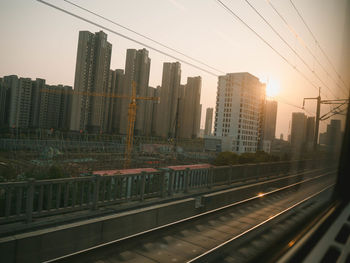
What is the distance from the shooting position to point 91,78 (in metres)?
36.6

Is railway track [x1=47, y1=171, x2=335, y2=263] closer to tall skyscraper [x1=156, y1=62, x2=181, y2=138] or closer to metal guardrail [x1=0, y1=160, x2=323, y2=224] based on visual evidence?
metal guardrail [x1=0, y1=160, x2=323, y2=224]

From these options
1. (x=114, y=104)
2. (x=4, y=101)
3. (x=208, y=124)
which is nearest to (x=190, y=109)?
(x=114, y=104)

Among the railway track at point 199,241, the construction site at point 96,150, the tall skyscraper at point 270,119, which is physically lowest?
the construction site at point 96,150

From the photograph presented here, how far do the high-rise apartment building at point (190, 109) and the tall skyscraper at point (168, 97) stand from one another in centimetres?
349

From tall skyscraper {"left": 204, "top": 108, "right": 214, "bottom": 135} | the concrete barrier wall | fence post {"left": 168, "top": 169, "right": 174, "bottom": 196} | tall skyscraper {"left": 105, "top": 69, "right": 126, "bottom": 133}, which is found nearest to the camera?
the concrete barrier wall

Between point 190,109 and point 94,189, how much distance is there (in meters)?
57.6

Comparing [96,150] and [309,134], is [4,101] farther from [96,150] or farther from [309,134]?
[96,150]

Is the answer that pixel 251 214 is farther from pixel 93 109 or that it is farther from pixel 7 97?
pixel 93 109

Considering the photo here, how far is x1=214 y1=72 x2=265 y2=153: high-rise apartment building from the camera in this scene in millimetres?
57188

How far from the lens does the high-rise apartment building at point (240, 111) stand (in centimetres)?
5719

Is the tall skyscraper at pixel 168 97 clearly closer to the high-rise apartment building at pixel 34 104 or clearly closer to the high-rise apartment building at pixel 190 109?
the high-rise apartment building at pixel 190 109

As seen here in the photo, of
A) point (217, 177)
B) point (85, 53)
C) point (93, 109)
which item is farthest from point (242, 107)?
point (217, 177)

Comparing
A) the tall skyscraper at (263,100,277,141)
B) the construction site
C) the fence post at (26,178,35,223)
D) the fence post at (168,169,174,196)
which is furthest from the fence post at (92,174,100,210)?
the construction site

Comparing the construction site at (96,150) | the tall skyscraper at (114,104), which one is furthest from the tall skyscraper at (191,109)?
the tall skyscraper at (114,104)
